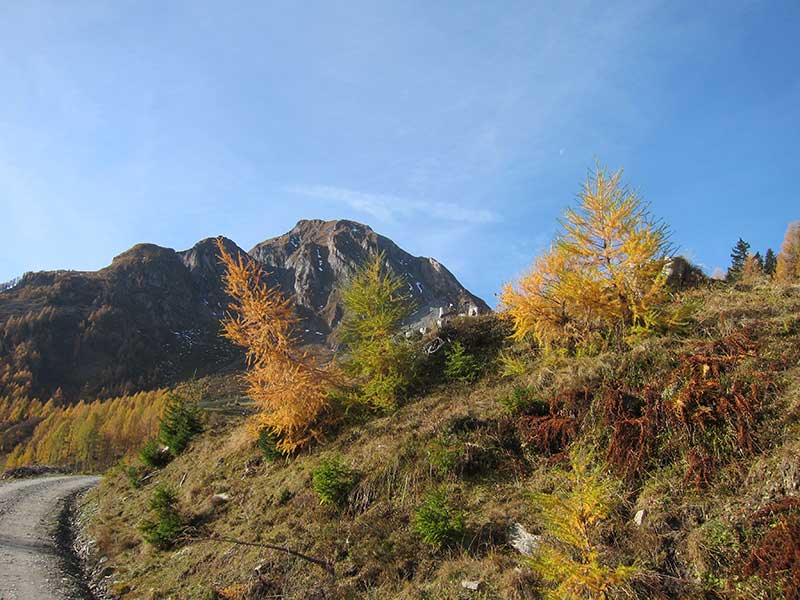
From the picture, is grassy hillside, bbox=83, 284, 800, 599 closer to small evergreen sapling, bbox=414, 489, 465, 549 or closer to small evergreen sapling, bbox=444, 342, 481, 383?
small evergreen sapling, bbox=414, 489, 465, 549

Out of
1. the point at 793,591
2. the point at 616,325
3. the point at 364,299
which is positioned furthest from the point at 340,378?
the point at 793,591

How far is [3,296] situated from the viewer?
7594 inches

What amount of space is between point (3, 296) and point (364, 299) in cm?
24797

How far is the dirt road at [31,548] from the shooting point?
1094 centimetres

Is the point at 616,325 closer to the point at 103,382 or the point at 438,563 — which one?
the point at 438,563

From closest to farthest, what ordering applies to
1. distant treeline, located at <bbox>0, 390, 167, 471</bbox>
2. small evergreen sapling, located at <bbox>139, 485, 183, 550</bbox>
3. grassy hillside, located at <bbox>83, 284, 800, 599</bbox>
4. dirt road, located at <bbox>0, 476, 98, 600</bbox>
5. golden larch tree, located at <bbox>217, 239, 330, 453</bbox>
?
grassy hillside, located at <bbox>83, 284, 800, 599</bbox>, dirt road, located at <bbox>0, 476, 98, 600</bbox>, small evergreen sapling, located at <bbox>139, 485, 183, 550</bbox>, golden larch tree, located at <bbox>217, 239, 330, 453</bbox>, distant treeline, located at <bbox>0, 390, 167, 471</bbox>

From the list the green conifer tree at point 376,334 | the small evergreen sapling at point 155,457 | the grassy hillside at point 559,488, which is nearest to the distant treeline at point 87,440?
the small evergreen sapling at point 155,457

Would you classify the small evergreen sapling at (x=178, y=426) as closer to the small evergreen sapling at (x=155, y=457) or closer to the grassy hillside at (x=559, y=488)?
the small evergreen sapling at (x=155, y=457)

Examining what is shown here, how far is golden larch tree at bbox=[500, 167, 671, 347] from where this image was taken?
12.2 m

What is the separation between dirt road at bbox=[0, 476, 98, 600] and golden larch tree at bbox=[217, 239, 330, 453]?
6.37m

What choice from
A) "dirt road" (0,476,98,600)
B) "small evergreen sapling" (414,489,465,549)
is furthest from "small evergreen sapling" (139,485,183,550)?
"small evergreen sapling" (414,489,465,549)

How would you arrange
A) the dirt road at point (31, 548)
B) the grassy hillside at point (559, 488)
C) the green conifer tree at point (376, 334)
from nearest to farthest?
the grassy hillside at point (559, 488), the dirt road at point (31, 548), the green conifer tree at point (376, 334)

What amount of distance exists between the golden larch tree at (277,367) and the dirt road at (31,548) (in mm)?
6368

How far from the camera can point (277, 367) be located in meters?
14.6
